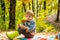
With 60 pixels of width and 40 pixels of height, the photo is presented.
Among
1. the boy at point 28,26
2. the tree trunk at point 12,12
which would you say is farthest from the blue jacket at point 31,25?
the tree trunk at point 12,12

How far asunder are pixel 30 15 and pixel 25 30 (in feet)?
0.92

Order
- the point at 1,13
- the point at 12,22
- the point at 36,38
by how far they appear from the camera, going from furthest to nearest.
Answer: the point at 1,13 → the point at 12,22 → the point at 36,38

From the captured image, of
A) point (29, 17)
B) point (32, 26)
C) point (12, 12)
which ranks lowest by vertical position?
point (32, 26)

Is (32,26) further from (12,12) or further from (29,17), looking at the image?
(12,12)

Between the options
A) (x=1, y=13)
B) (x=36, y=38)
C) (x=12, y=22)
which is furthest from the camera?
(x=1, y=13)

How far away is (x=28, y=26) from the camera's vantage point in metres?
2.98

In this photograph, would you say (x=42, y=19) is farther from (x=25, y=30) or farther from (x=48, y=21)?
(x=25, y=30)

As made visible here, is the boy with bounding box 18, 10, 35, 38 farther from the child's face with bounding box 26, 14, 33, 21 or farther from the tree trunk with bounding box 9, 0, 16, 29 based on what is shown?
the tree trunk with bounding box 9, 0, 16, 29

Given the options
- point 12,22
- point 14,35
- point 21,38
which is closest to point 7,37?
point 14,35

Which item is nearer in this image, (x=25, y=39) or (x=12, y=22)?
(x=25, y=39)

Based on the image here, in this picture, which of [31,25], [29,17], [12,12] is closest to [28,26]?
[31,25]

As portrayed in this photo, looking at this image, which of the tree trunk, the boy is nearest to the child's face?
the boy

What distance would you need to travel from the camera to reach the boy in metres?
2.91

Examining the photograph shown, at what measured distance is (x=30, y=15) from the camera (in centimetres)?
292
